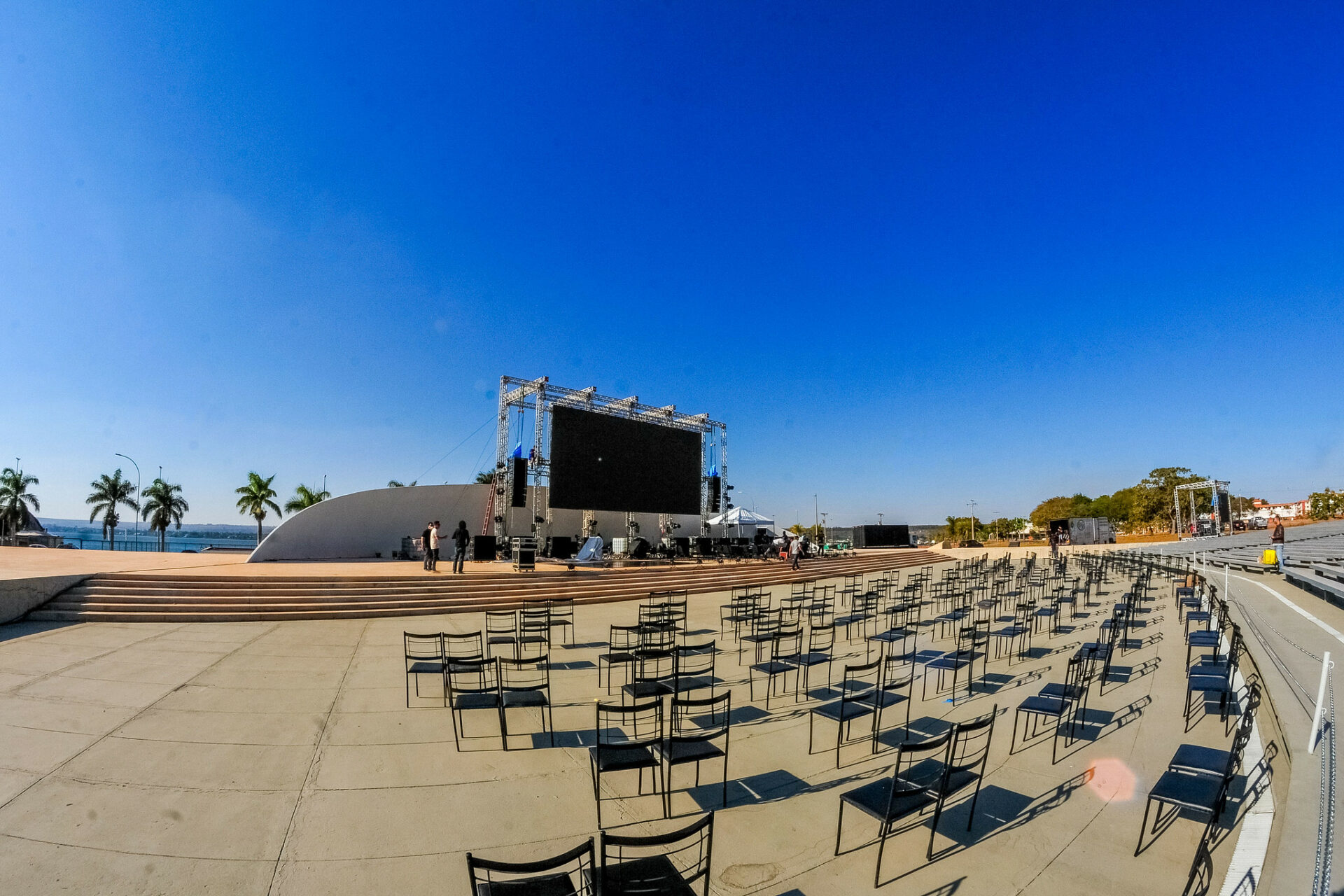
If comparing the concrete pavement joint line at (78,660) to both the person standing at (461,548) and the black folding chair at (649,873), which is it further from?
the black folding chair at (649,873)

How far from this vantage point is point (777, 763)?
Result: 15.9 ft

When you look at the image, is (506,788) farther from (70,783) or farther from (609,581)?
(609,581)

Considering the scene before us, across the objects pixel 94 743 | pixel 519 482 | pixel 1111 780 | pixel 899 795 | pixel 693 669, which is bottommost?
pixel 693 669

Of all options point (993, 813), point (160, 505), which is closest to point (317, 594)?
point (993, 813)

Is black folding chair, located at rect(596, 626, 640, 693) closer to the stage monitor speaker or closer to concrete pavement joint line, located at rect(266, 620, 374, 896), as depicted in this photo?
concrete pavement joint line, located at rect(266, 620, 374, 896)

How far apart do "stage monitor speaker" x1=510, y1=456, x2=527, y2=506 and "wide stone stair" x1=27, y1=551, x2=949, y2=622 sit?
382cm

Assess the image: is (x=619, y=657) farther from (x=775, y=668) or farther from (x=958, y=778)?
(x=958, y=778)

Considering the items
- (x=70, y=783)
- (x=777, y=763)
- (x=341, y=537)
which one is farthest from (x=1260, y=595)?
(x=341, y=537)

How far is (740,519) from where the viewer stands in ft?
92.8

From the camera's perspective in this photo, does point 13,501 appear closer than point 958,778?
No

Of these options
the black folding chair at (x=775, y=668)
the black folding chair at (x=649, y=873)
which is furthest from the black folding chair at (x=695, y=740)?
the black folding chair at (x=649, y=873)

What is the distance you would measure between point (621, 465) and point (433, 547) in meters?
8.93

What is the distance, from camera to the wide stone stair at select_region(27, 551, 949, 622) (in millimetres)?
11180

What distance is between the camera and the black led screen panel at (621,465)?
2170cm
